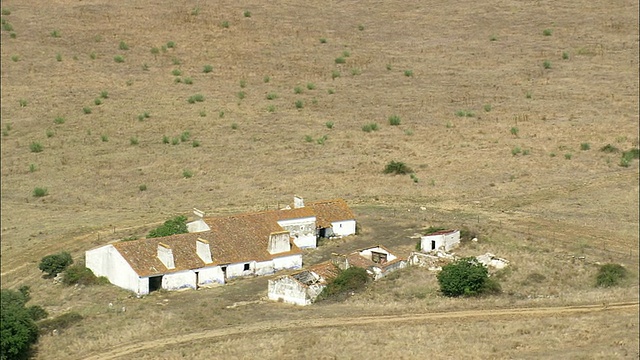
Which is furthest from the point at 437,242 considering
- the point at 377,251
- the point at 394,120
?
the point at 394,120

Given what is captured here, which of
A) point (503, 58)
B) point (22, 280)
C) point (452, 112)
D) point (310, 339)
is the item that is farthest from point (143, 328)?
point (503, 58)

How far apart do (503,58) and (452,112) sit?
10745mm

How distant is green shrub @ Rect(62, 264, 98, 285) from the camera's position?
2105 inches

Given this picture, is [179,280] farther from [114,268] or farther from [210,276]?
[114,268]

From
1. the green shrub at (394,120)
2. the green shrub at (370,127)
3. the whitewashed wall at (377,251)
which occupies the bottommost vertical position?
the whitewashed wall at (377,251)

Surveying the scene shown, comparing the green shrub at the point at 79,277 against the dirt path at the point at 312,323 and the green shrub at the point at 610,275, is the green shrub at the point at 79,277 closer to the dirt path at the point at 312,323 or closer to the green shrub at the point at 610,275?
the dirt path at the point at 312,323

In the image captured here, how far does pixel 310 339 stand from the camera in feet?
135

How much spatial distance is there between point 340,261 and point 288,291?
245 inches

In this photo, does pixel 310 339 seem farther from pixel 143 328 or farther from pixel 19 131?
pixel 19 131

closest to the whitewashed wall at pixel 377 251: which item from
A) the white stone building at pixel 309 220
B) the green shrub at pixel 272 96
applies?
the white stone building at pixel 309 220

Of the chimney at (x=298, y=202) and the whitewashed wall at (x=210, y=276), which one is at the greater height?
the chimney at (x=298, y=202)

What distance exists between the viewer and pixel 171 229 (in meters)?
56.7

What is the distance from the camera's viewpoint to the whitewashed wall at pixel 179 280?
51.8 meters

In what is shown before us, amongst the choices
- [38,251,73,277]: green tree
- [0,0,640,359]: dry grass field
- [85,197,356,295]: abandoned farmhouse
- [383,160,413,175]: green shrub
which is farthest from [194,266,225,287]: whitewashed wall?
[383,160,413,175]: green shrub
